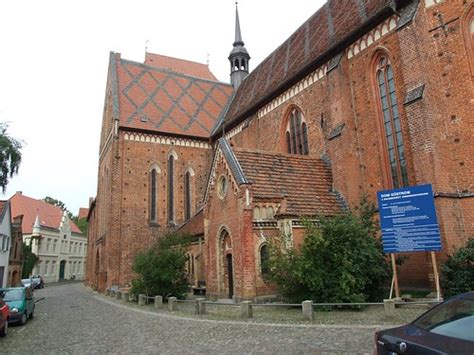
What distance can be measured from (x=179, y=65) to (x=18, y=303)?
34.5 meters

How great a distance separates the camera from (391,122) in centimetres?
1560

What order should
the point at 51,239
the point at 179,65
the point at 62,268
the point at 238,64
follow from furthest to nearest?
the point at 62,268
the point at 51,239
the point at 179,65
the point at 238,64

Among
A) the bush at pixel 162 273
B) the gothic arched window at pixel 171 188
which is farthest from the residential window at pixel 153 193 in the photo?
the bush at pixel 162 273

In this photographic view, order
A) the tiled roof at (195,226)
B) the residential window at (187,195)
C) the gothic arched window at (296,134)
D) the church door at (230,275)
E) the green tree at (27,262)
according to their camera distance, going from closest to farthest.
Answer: the church door at (230,275), the gothic arched window at (296,134), the tiled roof at (195,226), the residential window at (187,195), the green tree at (27,262)

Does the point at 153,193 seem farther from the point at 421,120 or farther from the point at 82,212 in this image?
the point at 82,212

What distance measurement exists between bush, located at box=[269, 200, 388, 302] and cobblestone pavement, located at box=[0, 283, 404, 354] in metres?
2.48

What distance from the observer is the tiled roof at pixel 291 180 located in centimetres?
1520

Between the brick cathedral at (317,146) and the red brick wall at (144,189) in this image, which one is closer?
the brick cathedral at (317,146)

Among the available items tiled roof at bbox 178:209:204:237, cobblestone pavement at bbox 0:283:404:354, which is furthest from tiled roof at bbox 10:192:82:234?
cobblestone pavement at bbox 0:283:404:354

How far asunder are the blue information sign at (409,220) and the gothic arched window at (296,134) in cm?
901

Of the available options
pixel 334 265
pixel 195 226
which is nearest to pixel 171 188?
pixel 195 226

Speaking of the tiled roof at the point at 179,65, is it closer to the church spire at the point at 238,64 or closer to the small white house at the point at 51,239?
the church spire at the point at 238,64

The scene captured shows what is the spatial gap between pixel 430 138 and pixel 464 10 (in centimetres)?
469

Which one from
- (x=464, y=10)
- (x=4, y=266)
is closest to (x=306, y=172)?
(x=464, y=10)
